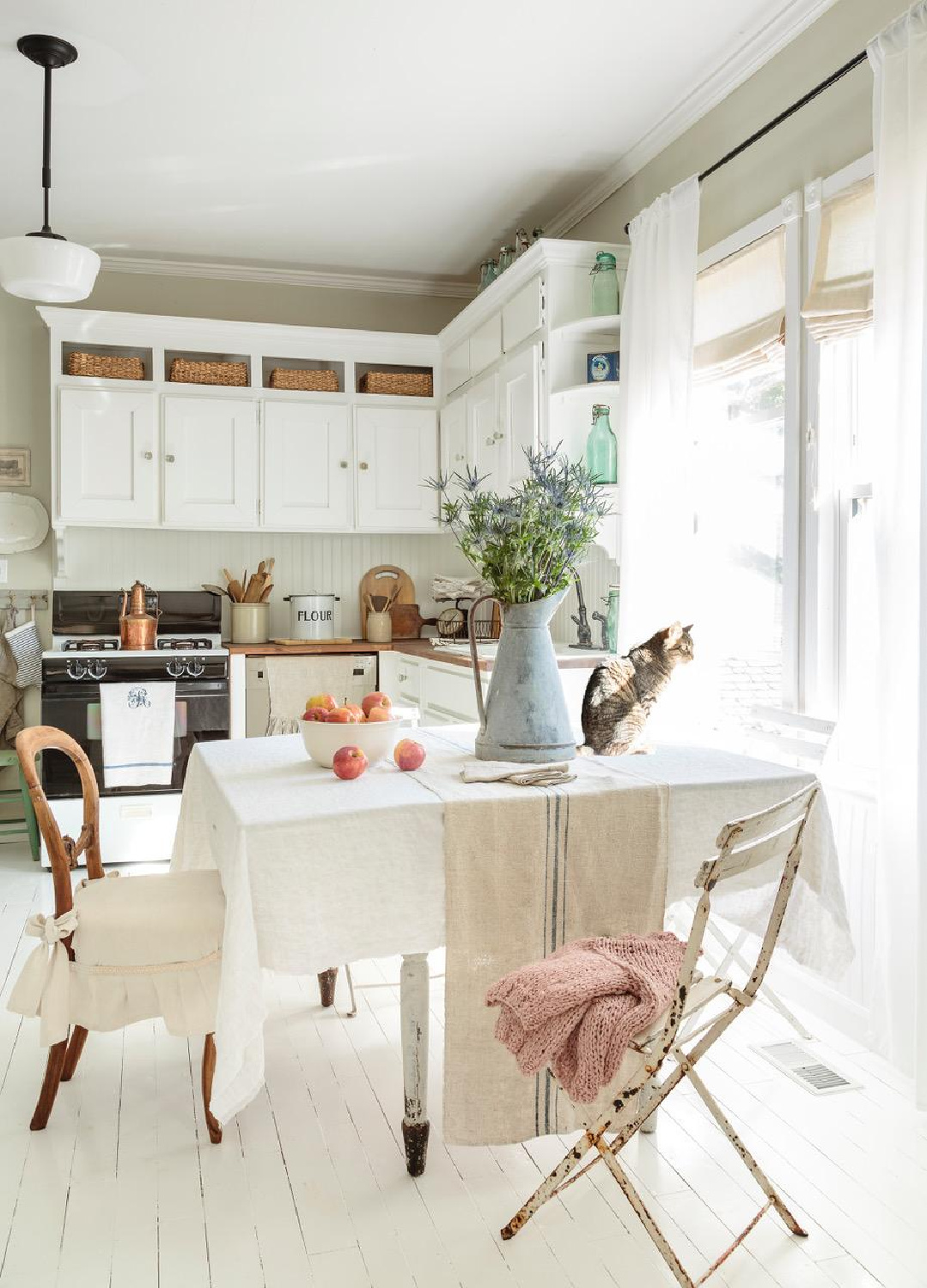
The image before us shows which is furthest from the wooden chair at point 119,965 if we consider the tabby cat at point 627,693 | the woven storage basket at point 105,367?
the woven storage basket at point 105,367

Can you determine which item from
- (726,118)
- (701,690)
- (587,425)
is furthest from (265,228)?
(701,690)

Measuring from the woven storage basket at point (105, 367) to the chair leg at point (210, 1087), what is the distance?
138 inches

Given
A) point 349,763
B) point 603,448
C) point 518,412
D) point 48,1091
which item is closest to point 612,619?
point 603,448

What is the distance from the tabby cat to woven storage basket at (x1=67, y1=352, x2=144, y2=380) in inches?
130

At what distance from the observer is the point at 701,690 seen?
3375 mm

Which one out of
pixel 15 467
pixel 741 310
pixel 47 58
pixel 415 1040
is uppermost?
pixel 47 58

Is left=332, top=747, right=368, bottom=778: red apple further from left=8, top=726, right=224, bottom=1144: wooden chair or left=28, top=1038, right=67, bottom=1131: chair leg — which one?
left=28, top=1038, right=67, bottom=1131: chair leg

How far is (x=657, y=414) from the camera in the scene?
A: 350cm

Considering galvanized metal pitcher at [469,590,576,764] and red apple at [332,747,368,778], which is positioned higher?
galvanized metal pitcher at [469,590,576,764]

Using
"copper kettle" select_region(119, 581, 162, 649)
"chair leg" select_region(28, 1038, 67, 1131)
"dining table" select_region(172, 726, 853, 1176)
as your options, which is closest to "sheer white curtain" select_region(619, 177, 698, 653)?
"dining table" select_region(172, 726, 853, 1176)

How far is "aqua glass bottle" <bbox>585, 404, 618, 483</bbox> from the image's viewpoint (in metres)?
3.85

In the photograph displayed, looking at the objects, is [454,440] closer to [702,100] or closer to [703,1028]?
[702,100]

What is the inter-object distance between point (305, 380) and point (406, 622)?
1.35 m

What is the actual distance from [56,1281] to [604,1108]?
0.99 metres
